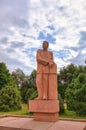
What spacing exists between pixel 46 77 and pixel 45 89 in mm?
476

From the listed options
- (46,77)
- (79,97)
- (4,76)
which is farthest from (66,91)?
(4,76)

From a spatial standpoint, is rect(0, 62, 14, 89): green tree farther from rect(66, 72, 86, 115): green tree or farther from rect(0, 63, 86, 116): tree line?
rect(66, 72, 86, 115): green tree

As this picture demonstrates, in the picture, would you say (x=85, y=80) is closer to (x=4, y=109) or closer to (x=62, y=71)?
(x=4, y=109)

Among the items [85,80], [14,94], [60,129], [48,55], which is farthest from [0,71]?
[60,129]

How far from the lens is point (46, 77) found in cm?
898

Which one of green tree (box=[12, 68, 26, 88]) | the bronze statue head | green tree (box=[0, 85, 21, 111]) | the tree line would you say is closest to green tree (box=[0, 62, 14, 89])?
the tree line

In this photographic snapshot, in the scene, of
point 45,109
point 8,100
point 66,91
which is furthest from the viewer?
point 8,100

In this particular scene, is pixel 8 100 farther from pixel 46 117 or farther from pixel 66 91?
pixel 46 117

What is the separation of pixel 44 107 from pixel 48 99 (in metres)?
0.37

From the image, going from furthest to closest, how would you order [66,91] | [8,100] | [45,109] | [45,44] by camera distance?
[8,100], [66,91], [45,44], [45,109]

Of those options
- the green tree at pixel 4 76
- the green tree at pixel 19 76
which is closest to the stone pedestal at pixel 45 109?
the green tree at pixel 4 76

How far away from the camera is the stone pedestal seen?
8570 millimetres

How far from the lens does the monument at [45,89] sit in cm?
863

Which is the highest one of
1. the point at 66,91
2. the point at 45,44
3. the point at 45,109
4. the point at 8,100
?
the point at 45,44
